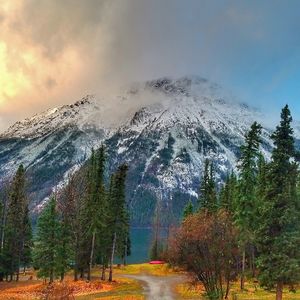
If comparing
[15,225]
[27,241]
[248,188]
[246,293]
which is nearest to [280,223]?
[246,293]

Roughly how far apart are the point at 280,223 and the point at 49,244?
3919 cm

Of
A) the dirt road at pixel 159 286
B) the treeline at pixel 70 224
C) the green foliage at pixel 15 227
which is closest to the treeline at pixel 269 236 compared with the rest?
the dirt road at pixel 159 286

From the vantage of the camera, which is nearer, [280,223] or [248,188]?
[280,223]

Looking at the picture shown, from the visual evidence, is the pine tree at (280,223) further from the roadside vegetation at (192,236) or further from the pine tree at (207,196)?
the pine tree at (207,196)

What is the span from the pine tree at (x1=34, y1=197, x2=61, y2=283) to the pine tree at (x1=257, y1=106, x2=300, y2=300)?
35982mm

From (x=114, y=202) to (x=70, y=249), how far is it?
31.6 feet

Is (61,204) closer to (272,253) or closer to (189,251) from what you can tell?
(189,251)

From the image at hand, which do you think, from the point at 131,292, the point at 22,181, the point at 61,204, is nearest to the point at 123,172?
the point at 61,204

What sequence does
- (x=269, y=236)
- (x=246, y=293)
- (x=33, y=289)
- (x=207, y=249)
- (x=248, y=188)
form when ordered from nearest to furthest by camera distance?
(x=269, y=236)
(x=207, y=249)
(x=246, y=293)
(x=248, y=188)
(x=33, y=289)

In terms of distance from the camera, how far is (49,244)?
67250 mm

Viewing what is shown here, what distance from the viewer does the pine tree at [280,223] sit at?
37688 millimetres

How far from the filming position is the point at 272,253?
125ft

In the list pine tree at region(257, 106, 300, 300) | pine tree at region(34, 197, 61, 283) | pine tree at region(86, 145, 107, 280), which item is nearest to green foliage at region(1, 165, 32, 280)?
pine tree at region(34, 197, 61, 283)

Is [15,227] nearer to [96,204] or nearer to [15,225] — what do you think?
[15,225]
